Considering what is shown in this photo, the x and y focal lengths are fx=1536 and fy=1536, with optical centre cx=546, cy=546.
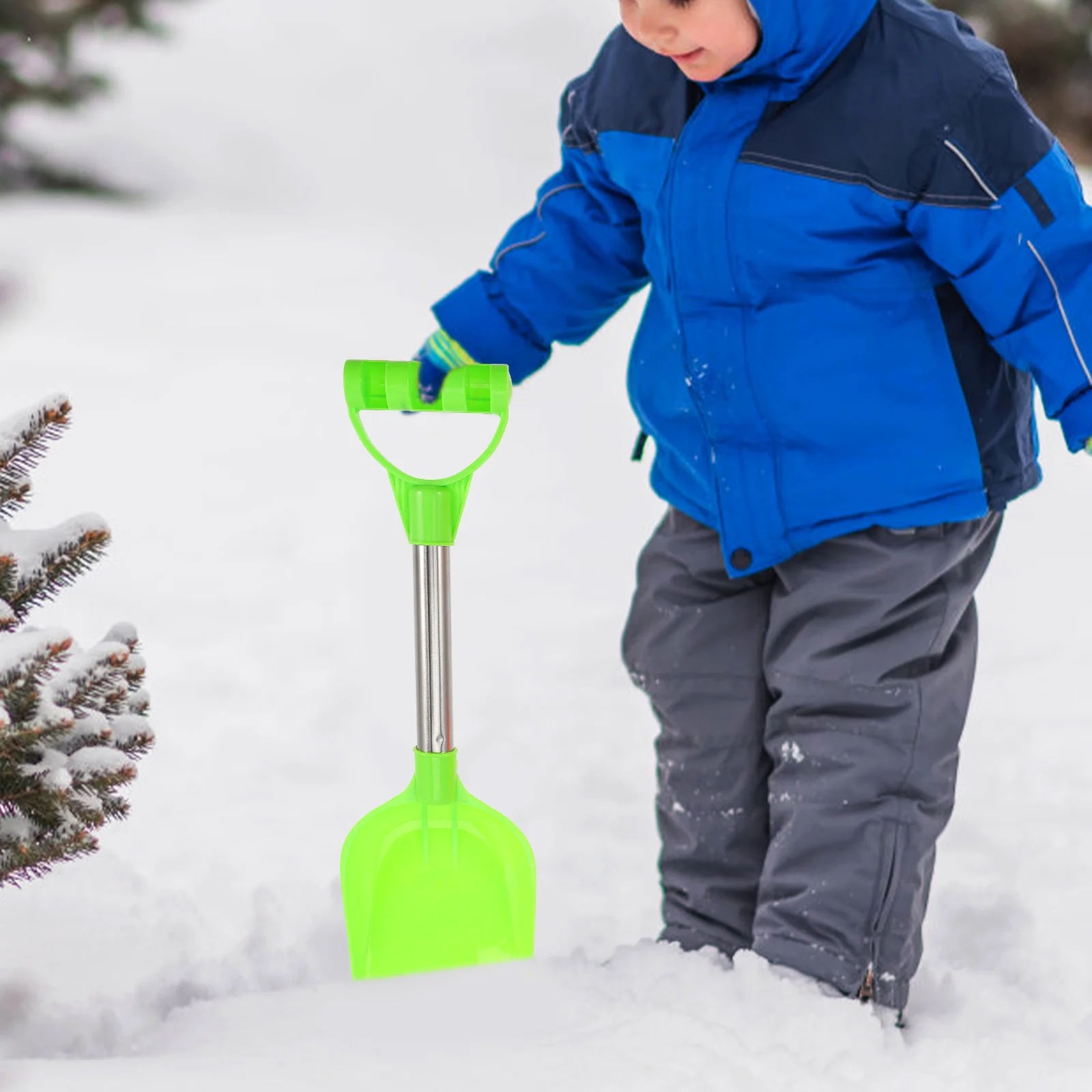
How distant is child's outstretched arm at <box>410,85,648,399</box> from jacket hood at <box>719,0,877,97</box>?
26 centimetres

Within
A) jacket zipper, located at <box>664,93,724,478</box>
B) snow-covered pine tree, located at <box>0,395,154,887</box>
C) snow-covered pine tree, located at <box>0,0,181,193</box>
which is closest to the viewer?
snow-covered pine tree, located at <box>0,395,154,887</box>

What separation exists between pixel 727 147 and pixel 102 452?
2604 millimetres

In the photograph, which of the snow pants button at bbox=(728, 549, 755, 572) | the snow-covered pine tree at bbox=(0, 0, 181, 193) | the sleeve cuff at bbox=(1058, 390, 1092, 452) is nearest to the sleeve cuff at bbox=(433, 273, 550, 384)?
the snow pants button at bbox=(728, 549, 755, 572)

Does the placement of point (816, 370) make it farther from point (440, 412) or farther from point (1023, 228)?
point (440, 412)

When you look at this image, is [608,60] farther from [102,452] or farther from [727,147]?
[102,452]

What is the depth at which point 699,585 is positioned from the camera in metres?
1.83

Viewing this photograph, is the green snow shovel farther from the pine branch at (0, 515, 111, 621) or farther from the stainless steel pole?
the pine branch at (0, 515, 111, 621)

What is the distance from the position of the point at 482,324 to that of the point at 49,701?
0.73 m

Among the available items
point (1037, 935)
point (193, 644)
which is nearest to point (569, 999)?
point (1037, 935)

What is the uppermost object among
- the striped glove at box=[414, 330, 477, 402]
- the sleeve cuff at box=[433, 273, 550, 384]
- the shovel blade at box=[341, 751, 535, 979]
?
the sleeve cuff at box=[433, 273, 550, 384]

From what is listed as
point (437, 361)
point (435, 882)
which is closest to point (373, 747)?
point (435, 882)

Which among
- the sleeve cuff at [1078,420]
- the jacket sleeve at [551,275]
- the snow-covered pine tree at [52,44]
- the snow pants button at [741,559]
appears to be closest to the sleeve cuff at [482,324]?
the jacket sleeve at [551,275]

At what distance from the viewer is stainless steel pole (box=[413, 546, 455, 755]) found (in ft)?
5.41

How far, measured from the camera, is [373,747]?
7.94ft
